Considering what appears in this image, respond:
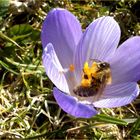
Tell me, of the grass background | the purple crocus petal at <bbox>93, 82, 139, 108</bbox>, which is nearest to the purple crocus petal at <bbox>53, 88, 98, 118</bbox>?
the purple crocus petal at <bbox>93, 82, 139, 108</bbox>

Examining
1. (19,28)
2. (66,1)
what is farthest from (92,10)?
(19,28)

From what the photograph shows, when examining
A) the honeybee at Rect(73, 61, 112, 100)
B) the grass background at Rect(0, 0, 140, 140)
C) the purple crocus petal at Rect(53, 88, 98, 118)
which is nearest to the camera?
the purple crocus petal at Rect(53, 88, 98, 118)

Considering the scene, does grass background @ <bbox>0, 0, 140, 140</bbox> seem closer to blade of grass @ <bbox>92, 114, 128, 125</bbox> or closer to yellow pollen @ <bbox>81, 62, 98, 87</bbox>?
blade of grass @ <bbox>92, 114, 128, 125</bbox>

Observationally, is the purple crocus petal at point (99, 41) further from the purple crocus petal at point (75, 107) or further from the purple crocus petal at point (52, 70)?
the purple crocus petal at point (75, 107)

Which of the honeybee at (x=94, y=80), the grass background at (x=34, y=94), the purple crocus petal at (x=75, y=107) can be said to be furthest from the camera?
the grass background at (x=34, y=94)

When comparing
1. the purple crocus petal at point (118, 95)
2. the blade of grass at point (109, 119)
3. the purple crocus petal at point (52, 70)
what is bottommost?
the blade of grass at point (109, 119)

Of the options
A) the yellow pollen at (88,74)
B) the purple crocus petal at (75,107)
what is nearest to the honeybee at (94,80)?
the yellow pollen at (88,74)

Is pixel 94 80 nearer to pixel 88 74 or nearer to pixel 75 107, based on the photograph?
pixel 88 74

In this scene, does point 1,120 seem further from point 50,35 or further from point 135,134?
point 135,134
